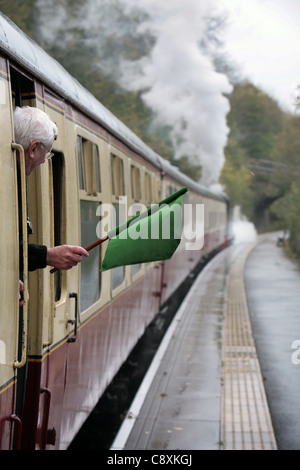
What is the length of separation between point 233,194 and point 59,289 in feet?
218

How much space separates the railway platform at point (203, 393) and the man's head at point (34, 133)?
3806 millimetres

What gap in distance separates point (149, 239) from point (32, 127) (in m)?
0.78

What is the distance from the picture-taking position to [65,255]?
10.2ft

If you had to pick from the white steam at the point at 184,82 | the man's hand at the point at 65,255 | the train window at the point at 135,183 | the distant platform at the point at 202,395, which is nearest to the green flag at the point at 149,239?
the man's hand at the point at 65,255

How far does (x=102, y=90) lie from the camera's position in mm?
31406

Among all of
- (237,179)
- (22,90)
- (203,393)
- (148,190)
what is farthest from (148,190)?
(237,179)

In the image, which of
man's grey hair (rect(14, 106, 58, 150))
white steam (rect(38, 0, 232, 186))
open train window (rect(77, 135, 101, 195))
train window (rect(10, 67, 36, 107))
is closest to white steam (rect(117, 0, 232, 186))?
white steam (rect(38, 0, 232, 186))

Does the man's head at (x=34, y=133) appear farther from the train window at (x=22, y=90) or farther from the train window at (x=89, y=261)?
the train window at (x=89, y=261)

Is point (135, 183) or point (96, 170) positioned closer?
point (96, 170)

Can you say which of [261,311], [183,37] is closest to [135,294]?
[261,311]

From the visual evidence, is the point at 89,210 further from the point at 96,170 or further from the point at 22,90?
the point at 22,90

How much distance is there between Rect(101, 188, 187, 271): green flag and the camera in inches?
119

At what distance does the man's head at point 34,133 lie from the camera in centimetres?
317
